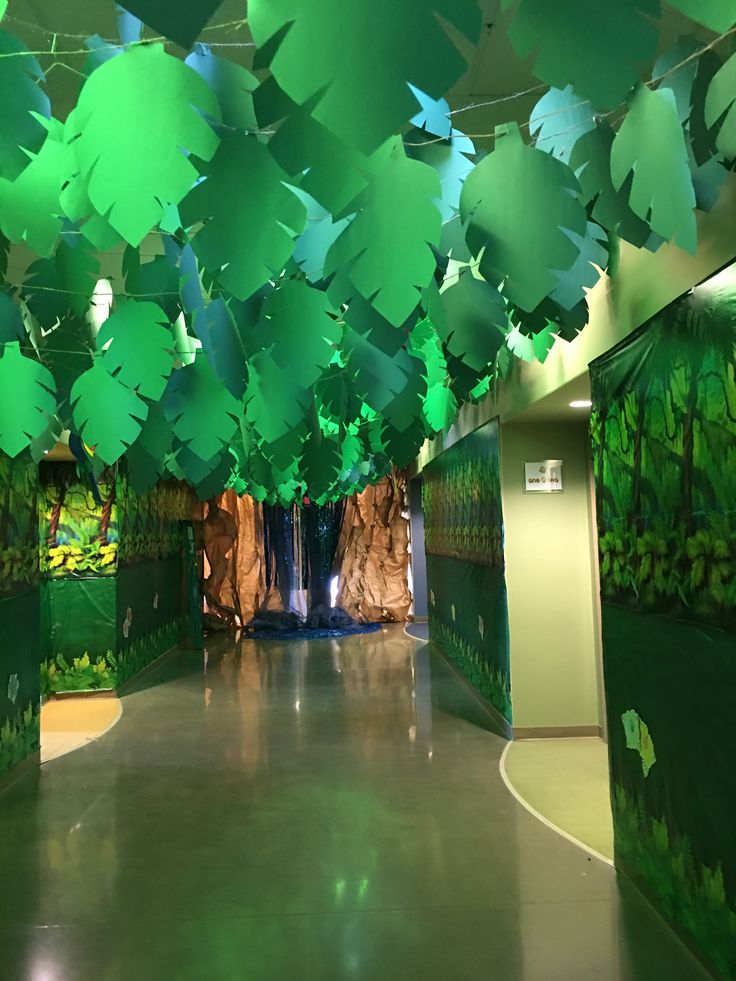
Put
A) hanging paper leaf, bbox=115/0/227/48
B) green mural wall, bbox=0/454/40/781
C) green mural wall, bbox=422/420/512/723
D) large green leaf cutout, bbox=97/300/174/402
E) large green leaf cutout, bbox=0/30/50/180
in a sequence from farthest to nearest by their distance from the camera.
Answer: green mural wall, bbox=422/420/512/723
green mural wall, bbox=0/454/40/781
large green leaf cutout, bbox=97/300/174/402
large green leaf cutout, bbox=0/30/50/180
hanging paper leaf, bbox=115/0/227/48

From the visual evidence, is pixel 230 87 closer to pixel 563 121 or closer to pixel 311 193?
pixel 311 193

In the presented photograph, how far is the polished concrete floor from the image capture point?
8.09ft

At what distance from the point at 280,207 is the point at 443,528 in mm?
7293

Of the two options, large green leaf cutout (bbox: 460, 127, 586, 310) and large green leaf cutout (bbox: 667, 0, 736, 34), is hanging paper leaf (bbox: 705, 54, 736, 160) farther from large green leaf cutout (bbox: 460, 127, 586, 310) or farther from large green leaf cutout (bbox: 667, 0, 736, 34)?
large green leaf cutout (bbox: 667, 0, 736, 34)

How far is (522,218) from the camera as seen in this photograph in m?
0.71

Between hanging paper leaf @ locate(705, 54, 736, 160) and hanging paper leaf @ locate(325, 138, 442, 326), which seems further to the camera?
hanging paper leaf @ locate(705, 54, 736, 160)

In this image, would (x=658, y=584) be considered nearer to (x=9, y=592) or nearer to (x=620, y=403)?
(x=620, y=403)

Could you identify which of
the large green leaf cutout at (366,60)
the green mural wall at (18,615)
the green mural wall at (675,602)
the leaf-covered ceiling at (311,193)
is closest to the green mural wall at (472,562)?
the green mural wall at (675,602)

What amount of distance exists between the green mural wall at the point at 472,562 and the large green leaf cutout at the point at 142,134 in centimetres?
465

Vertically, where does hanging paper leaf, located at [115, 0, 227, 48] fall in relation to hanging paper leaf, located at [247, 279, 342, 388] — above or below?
above

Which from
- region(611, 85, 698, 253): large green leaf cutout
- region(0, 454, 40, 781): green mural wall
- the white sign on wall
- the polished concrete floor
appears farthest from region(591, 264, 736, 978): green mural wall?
region(0, 454, 40, 781): green mural wall

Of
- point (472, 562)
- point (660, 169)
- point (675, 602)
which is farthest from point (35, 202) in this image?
point (472, 562)

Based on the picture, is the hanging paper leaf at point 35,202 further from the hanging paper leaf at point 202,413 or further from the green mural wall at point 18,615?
the green mural wall at point 18,615

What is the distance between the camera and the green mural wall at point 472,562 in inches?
207
